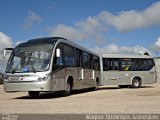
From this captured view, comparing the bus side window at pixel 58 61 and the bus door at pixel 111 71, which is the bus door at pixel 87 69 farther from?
the bus side window at pixel 58 61

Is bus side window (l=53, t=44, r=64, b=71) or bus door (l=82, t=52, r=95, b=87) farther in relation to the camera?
bus door (l=82, t=52, r=95, b=87)

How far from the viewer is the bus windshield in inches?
583

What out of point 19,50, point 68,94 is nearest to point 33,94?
point 68,94

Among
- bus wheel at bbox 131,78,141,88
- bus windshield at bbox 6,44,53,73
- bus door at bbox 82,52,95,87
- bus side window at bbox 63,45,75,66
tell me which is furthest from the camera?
bus wheel at bbox 131,78,141,88

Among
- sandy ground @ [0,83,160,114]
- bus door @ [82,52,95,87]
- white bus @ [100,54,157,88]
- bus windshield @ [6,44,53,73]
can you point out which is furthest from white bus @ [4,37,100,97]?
white bus @ [100,54,157,88]

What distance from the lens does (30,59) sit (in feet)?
49.5

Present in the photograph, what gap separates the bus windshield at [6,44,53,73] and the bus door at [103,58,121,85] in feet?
38.7

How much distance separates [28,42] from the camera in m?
16.2

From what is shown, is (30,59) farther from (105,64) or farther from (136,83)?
(136,83)

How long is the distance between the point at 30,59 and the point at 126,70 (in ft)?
43.5

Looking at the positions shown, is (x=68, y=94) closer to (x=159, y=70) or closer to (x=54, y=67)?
(x=54, y=67)

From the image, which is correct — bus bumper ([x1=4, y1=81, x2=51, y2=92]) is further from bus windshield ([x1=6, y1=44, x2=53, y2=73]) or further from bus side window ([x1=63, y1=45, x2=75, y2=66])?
bus side window ([x1=63, y1=45, x2=75, y2=66])

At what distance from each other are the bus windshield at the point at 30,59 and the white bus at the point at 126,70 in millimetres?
11781

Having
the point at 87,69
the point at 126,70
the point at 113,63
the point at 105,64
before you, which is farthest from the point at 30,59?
the point at 126,70
